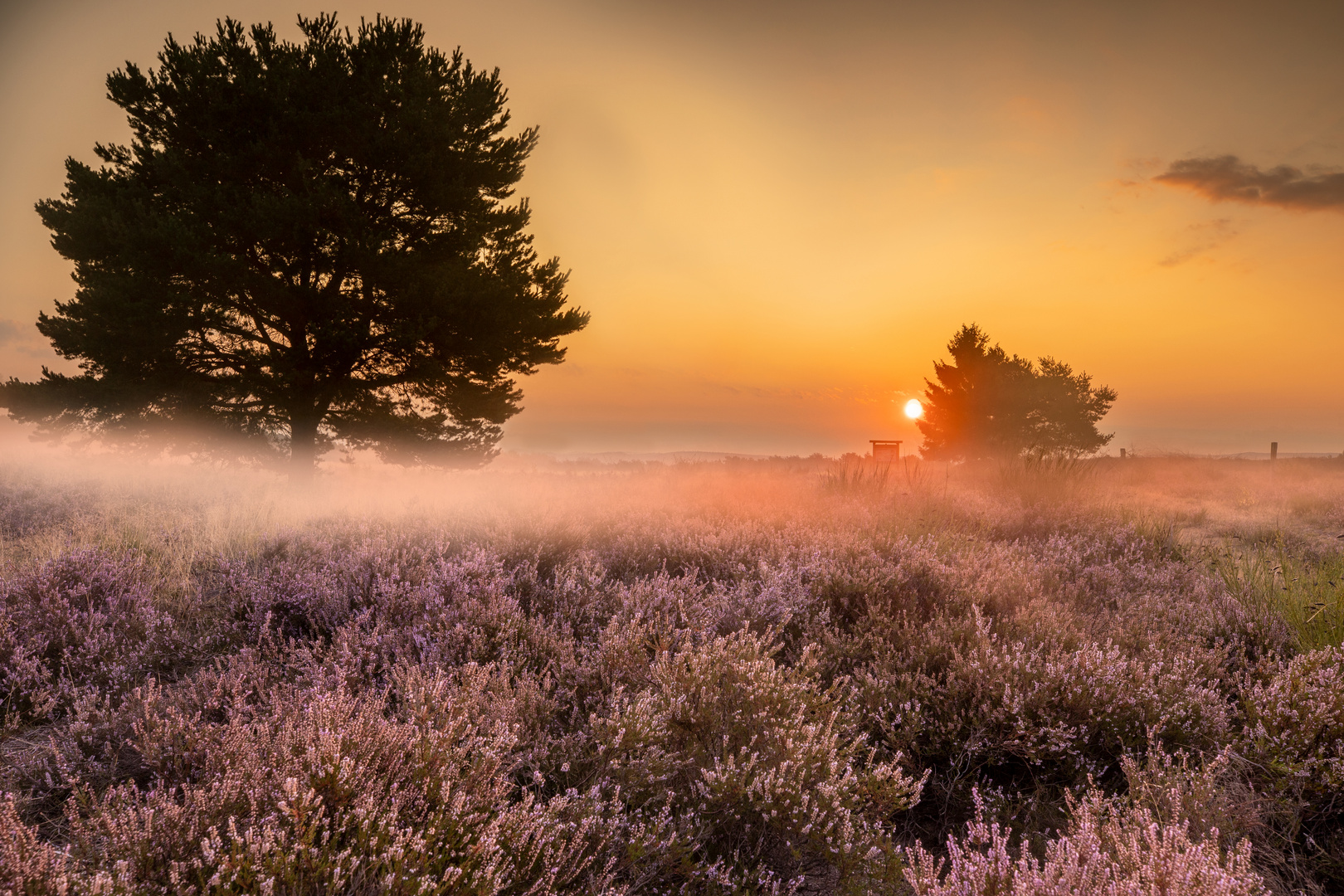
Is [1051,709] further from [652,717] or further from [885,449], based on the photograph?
[885,449]

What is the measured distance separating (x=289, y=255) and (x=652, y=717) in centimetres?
1480

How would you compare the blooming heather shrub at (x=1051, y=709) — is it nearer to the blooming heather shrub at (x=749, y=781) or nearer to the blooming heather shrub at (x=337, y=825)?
the blooming heather shrub at (x=749, y=781)

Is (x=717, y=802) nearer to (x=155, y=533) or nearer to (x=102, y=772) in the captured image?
(x=102, y=772)

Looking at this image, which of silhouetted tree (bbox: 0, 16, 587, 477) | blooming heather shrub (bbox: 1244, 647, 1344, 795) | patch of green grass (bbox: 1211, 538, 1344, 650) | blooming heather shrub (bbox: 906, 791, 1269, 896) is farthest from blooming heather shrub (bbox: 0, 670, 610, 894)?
silhouetted tree (bbox: 0, 16, 587, 477)

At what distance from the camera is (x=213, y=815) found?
1.77m

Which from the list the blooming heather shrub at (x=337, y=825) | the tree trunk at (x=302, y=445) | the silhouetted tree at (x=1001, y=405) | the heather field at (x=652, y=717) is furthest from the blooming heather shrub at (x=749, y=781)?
the silhouetted tree at (x=1001, y=405)

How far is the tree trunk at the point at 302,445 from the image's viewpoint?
14.1 metres

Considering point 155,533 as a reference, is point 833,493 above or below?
above

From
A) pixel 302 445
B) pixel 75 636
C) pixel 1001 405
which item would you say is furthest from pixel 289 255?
pixel 1001 405

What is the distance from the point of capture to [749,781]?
239cm

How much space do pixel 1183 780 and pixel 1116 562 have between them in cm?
459

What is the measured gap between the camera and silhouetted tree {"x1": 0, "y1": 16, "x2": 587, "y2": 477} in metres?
12.4

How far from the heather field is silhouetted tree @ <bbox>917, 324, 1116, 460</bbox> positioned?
32810 mm

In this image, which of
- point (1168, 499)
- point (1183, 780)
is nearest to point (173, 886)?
point (1183, 780)
